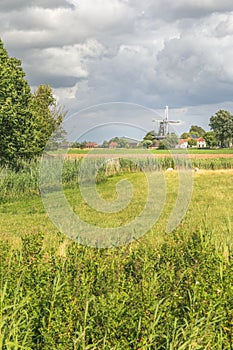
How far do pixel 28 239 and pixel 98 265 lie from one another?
0.94 m

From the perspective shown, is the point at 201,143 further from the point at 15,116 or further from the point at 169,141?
the point at 169,141

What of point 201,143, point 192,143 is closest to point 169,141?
point 192,143

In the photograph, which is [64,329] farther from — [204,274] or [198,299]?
[204,274]

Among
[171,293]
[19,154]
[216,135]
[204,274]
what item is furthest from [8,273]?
[216,135]

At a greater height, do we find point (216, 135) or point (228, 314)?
point (216, 135)

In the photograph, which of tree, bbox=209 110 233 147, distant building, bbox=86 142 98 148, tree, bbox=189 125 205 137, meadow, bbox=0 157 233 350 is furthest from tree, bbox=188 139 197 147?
meadow, bbox=0 157 233 350

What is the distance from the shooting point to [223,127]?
105438 mm

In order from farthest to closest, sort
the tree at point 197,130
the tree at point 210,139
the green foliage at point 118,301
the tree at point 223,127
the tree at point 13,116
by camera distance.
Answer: the tree at point 197,130 → the tree at point 210,139 → the tree at point 223,127 → the tree at point 13,116 → the green foliage at point 118,301

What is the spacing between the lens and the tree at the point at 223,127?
104438 millimetres

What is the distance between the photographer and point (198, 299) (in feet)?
11.7

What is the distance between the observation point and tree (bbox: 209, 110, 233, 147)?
104m

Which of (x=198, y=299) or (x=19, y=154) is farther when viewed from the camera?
(x=19, y=154)

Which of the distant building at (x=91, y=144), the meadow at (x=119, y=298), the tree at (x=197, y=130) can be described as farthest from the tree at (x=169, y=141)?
the tree at (x=197, y=130)

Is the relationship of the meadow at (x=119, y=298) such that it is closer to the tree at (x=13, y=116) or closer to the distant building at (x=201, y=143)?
the tree at (x=13, y=116)
